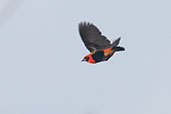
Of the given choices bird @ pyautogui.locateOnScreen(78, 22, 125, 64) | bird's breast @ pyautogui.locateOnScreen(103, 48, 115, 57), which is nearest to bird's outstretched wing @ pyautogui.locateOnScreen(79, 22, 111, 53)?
bird @ pyautogui.locateOnScreen(78, 22, 125, 64)

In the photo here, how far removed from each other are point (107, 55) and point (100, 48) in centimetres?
59

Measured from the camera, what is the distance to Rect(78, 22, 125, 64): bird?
9.01 meters

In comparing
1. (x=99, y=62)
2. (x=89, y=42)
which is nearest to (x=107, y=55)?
(x=99, y=62)

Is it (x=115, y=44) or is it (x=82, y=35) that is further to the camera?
(x=82, y=35)

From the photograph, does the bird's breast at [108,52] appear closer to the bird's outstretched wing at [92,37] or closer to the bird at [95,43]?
the bird at [95,43]

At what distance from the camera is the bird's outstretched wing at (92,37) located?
368 inches

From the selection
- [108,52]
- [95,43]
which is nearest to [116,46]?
[108,52]

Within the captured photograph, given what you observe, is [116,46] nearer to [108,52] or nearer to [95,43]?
[108,52]

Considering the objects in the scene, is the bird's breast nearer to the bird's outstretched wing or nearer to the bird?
the bird

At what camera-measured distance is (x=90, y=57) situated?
9.33 metres

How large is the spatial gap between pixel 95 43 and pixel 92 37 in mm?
235

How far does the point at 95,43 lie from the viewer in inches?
374

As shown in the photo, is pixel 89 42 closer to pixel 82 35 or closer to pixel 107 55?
pixel 82 35

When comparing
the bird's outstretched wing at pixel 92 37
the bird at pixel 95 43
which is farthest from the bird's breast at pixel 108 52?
the bird's outstretched wing at pixel 92 37
